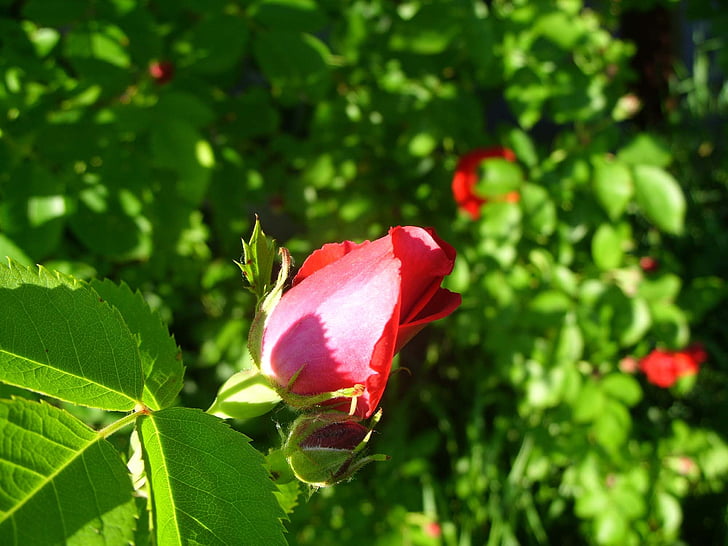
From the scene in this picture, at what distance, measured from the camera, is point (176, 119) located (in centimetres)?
105

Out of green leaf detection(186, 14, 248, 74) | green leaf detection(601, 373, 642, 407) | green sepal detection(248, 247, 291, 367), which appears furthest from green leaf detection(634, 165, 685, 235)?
green sepal detection(248, 247, 291, 367)

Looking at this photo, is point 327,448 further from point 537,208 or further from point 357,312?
point 537,208

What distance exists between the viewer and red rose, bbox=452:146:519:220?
1.45 metres

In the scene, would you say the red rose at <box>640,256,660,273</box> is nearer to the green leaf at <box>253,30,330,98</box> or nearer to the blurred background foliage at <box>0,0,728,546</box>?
the blurred background foliage at <box>0,0,728,546</box>

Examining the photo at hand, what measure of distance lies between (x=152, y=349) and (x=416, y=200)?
135 cm

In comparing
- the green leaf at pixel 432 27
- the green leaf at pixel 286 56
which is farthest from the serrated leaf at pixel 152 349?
the green leaf at pixel 432 27

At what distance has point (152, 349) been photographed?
49 centimetres

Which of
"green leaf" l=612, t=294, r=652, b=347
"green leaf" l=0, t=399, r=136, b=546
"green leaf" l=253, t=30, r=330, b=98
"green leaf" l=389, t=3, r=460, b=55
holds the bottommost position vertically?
"green leaf" l=612, t=294, r=652, b=347

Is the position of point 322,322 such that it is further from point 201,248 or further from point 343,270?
point 201,248

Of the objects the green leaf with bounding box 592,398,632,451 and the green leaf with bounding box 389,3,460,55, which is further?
the green leaf with bounding box 592,398,632,451

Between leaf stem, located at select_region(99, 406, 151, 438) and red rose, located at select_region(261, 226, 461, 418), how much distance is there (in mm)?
90

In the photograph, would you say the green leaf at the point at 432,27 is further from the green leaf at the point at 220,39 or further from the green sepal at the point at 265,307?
the green sepal at the point at 265,307

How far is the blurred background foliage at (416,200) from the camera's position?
1023mm

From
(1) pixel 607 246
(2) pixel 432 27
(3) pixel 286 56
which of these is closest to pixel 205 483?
(3) pixel 286 56
